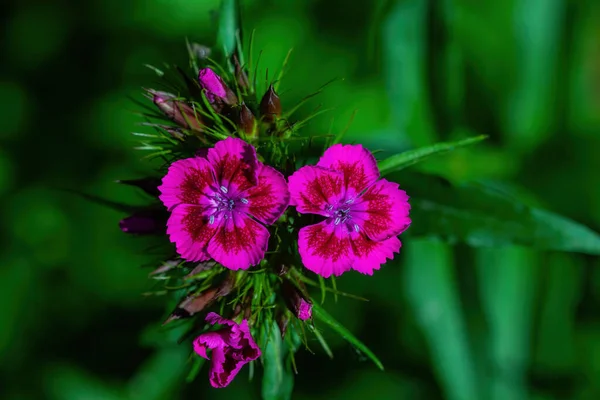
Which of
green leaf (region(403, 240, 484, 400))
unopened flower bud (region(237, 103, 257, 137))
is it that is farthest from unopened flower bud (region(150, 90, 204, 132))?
green leaf (region(403, 240, 484, 400))

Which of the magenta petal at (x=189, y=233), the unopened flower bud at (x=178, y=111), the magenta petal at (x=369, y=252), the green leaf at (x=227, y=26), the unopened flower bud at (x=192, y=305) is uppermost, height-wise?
the green leaf at (x=227, y=26)

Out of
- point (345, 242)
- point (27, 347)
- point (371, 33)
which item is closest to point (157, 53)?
point (371, 33)

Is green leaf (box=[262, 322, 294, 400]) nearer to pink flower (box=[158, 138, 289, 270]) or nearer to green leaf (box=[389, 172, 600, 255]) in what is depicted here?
pink flower (box=[158, 138, 289, 270])

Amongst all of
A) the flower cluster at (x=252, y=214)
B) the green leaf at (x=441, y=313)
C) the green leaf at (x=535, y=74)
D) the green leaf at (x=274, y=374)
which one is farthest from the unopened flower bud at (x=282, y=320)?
the green leaf at (x=535, y=74)

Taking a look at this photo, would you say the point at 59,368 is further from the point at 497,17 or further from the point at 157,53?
the point at 497,17

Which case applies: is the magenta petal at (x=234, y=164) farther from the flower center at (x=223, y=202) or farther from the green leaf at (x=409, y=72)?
the green leaf at (x=409, y=72)

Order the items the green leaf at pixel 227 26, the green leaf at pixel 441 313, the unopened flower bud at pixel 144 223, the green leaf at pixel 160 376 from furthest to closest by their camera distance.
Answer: the green leaf at pixel 441 313, the green leaf at pixel 160 376, the green leaf at pixel 227 26, the unopened flower bud at pixel 144 223
